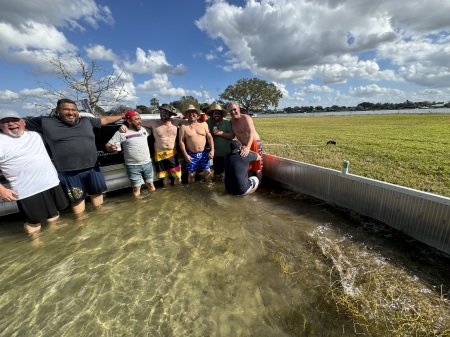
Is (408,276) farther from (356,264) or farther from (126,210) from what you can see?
(126,210)

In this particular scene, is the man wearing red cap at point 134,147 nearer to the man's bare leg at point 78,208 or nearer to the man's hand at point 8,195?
the man's bare leg at point 78,208

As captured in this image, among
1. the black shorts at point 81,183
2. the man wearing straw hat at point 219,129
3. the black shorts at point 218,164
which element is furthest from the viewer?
the black shorts at point 218,164

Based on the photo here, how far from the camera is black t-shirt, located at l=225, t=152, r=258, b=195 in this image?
4.34 metres

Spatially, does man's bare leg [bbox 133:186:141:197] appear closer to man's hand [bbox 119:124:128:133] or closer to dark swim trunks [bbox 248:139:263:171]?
man's hand [bbox 119:124:128:133]

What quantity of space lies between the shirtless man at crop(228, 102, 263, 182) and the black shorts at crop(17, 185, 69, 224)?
318 cm

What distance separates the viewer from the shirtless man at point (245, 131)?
474 centimetres

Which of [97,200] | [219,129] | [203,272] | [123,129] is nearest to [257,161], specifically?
[219,129]

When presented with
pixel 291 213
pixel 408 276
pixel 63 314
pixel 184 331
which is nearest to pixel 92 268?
pixel 63 314

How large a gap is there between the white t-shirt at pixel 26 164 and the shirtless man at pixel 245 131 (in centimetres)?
322

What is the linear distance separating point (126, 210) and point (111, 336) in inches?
98.4

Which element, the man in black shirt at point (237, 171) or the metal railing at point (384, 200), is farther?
the man in black shirt at point (237, 171)

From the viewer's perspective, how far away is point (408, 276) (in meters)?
2.36

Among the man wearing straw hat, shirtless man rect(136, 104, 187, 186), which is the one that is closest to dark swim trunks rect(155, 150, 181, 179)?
shirtless man rect(136, 104, 187, 186)

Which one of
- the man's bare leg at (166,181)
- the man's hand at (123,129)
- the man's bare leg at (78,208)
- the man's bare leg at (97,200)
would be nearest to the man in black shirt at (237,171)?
the man's bare leg at (166,181)
